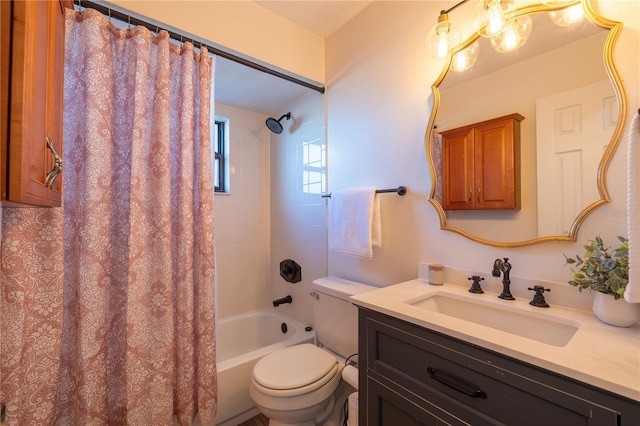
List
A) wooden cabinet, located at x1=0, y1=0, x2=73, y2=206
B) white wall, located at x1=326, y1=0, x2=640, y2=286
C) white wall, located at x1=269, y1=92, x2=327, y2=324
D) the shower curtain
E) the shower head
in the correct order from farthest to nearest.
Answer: the shower head, white wall, located at x1=269, y1=92, x2=327, y2=324, the shower curtain, white wall, located at x1=326, y1=0, x2=640, y2=286, wooden cabinet, located at x1=0, y1=0, x2=73, y2=206

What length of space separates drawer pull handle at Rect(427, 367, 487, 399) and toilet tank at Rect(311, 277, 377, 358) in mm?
638

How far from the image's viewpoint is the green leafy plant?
75 centimetres

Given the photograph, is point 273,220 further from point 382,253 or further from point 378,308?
point 378,308

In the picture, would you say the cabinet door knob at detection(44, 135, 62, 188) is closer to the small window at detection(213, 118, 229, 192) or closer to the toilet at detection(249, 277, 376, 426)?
the toilet at detection(249, 277, 376, 426)

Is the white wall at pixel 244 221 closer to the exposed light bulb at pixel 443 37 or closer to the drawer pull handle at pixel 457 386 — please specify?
the exposed light bulb at pixel 443 37

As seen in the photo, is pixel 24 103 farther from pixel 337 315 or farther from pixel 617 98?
pixel 617 98

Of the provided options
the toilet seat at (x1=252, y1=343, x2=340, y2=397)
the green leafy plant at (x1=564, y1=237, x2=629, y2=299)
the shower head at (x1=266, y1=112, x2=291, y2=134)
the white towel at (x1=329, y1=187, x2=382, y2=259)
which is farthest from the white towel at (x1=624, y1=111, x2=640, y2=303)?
the shower head at (x1=266, y1=112, x2=291, y2=134)

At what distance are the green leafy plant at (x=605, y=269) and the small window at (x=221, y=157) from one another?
2.35 meters

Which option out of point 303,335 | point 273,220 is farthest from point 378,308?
point 273,220

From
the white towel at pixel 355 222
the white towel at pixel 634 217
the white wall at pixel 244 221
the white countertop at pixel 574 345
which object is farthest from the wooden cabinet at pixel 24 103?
the white wall at pixel 244 221

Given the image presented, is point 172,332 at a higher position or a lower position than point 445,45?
lower

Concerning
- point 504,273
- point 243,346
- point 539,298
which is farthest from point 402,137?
point 243,346

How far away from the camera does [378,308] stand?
0.94 m

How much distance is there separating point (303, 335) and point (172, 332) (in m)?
0.92
